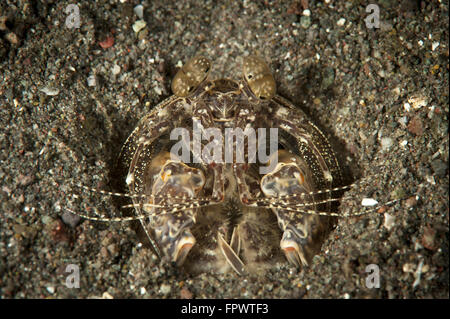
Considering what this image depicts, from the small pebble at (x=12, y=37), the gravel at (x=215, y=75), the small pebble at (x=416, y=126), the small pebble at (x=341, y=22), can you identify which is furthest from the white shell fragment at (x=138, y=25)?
the small pebble at (x=416, y=126)

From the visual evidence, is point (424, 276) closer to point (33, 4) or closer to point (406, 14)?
point (406, 14)

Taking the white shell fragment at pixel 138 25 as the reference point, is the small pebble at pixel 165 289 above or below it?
below

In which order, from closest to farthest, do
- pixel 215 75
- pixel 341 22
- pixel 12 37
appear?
pixel 12 37, pixel 341 22, pixel 215 75

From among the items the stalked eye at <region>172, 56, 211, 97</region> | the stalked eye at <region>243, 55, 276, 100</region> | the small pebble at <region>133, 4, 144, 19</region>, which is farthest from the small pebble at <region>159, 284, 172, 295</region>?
the small pebble at <region>133, 4, 144, 19</region>

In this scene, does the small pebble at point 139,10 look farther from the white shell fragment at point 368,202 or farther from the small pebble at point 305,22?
the white shell fragment at point 368,202

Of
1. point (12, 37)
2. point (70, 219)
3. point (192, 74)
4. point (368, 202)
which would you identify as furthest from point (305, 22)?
point (70, 219)

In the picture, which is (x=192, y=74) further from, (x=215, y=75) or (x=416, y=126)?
(x=416, y=126)
